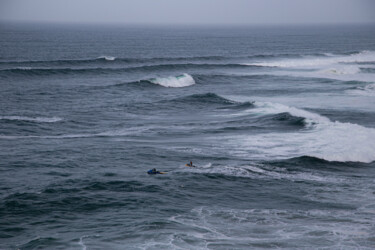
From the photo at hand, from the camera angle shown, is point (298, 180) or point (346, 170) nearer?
point (298, 180)

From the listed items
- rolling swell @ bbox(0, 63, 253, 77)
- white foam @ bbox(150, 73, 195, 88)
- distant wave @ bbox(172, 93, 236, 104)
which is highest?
rolling swell @ bbox(0, 63, 253, 77)

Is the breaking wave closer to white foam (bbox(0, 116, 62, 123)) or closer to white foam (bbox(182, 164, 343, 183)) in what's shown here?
white foam (bbox(182, 164, 343, 183))

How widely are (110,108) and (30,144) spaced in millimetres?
15381

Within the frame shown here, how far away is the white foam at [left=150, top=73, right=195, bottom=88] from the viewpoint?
69.7 m

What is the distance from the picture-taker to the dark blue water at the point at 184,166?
853 inches

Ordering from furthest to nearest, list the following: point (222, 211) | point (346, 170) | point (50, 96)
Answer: point (50, 96) → point (346, 170) → point (222, 211)

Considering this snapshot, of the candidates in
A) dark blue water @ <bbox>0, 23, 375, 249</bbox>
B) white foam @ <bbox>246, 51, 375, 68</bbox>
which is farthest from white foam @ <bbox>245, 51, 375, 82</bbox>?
dark blue water @ <bbox>0, 23, 375, 249</bbox>

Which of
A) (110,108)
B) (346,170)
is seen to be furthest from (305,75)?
(346,170)

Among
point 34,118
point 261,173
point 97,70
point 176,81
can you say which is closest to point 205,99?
point 176,81

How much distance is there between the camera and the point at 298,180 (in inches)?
1142

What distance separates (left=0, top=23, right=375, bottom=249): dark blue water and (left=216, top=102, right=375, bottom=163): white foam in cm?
9

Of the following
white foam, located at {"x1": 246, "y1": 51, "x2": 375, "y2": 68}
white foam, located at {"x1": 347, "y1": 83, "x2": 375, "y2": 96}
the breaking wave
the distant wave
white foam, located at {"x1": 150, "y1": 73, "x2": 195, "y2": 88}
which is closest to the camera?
the breaking wave

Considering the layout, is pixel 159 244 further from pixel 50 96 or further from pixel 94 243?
pixel 50 96

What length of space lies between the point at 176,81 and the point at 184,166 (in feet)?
135
